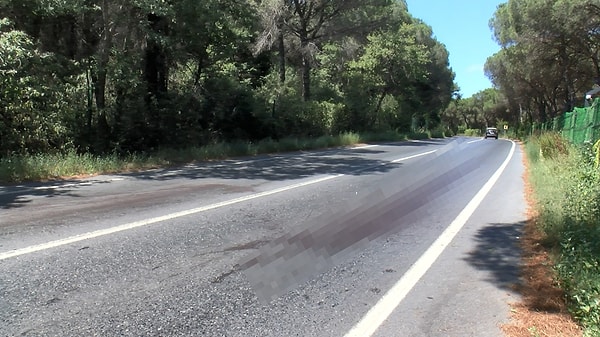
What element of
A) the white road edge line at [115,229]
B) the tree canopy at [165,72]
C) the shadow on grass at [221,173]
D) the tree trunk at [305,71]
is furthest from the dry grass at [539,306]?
the tree trunk at [305,71]

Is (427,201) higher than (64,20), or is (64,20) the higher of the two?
(64,20)

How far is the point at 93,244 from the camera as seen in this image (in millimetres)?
6312

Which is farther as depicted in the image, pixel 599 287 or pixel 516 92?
pixel 516 92

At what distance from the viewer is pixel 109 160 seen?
16.1 m

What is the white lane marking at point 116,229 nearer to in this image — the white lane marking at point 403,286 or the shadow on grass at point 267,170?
the shadow on grass at point 267,170

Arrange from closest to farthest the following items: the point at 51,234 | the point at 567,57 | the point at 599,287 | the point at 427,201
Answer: the point at 599,287
the point at 51,234
the point at 427,201
the point at 567,57

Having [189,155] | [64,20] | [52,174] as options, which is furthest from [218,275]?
[64,20]

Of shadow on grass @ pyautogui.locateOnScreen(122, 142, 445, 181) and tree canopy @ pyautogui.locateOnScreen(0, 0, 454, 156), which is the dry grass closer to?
shadow on grass @ pyautogui.locateOnScreen(122, 142, 445, 181)

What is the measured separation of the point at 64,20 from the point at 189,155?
7.50 m

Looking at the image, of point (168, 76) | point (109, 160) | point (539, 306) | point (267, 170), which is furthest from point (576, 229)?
point (168, 76)

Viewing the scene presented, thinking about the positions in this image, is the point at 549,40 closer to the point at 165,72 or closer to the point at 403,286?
the point at 165,72

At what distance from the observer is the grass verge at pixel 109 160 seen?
13.2 metres

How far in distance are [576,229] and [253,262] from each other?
13.2ft

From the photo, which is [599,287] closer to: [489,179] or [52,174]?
[489,179]
